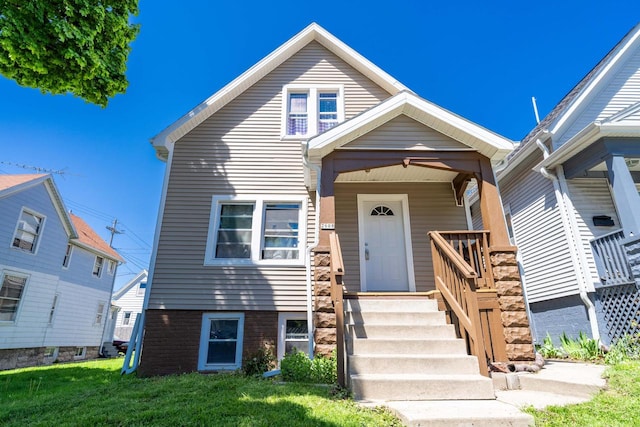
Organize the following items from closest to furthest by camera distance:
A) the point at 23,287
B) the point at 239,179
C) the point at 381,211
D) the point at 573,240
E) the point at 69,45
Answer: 1. the point at 69,45
2. the point at 573,240
3. the point at 381,211
4. the point at 239,179
5. the point at 23,287

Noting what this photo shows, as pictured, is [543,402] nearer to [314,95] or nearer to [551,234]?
[551,234]

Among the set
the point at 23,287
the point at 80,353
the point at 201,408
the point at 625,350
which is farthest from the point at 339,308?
the point at 80,353

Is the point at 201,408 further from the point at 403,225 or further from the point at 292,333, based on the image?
the point at 403,225

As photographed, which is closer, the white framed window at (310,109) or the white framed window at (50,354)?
the white framed window at (310,109)

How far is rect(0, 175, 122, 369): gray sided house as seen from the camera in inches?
441

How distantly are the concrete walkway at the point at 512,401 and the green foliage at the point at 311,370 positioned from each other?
1012 millimetres

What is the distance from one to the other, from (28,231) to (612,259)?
57.3 feet

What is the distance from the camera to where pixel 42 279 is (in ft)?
41.3

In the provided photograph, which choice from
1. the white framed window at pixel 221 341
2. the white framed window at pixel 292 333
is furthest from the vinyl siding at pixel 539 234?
the white framed window at pixel 221 341

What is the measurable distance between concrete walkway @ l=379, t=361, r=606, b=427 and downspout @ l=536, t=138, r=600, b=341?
2.65 m

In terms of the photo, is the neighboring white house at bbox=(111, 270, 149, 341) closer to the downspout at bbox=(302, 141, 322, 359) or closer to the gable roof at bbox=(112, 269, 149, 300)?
the gable roof at bbox=(112, 269, 149, 300)

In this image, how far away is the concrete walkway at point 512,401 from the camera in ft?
8.83

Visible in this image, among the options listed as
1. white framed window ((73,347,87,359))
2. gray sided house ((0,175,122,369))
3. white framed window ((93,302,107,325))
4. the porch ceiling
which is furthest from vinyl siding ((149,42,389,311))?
white framed window ((93,302,107,325))

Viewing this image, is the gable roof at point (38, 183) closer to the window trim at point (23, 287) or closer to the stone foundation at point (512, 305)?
the window trim at point (23, 287)
